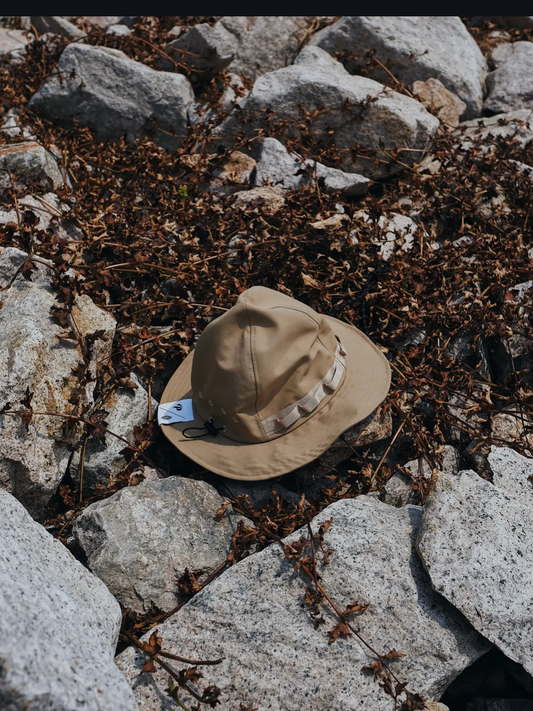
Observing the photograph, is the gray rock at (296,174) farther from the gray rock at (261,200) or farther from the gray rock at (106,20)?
the gray rock at (106,20)

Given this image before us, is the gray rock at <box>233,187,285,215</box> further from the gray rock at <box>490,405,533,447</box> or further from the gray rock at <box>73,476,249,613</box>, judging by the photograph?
the gray rock at <box>73,476,249,613</box>

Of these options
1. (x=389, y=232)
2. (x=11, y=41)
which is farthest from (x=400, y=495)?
(x=11, y=41)

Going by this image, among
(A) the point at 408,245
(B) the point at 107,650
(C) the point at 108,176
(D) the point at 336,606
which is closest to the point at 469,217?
(A) the point at 408,245

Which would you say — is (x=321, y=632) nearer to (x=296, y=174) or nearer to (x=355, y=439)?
(x=355, y=439)

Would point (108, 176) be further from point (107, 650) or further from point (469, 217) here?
point (107, 650)

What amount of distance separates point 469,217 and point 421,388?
217 cm

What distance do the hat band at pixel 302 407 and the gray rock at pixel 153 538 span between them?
0.62 meters

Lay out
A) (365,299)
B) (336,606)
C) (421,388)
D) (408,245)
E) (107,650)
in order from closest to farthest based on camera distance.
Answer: (107,650), (336,606), (421,388), (365,299), (408,245)

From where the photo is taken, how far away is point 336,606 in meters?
3.42

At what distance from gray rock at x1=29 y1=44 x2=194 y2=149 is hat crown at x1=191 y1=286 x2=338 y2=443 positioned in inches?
147

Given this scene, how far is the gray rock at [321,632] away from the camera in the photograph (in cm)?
320

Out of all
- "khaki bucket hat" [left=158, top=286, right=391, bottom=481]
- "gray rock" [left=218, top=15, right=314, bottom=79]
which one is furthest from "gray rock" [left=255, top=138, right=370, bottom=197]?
"khaki bucket hat" [left=158, top=286, right=391, bottom=481]

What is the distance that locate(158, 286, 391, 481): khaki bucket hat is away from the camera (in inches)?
156

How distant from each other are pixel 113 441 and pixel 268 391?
3.97 feet
